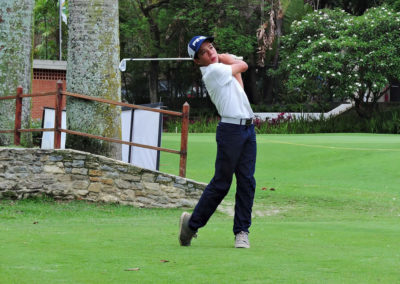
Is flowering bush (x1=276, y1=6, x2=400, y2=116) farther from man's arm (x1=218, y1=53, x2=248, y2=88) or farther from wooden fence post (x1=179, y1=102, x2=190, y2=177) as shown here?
man's arm (x1=218, y1=53, x2=248, y2=88)

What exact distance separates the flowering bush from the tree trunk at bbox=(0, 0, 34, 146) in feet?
63.8

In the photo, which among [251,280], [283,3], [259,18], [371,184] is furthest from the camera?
[259,18]

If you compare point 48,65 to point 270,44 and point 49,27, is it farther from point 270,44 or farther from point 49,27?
point 49,27

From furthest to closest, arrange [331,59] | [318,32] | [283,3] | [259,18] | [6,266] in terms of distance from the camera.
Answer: [259,18]
[283,3]
[318,32]
[331,59]
[6,266]

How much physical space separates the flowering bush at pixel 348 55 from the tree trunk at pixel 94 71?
20774mm

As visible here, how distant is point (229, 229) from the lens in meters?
9.33

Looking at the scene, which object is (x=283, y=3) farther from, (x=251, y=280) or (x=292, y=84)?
(x=251, y=280)

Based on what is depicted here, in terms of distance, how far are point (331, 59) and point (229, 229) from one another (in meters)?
25.7

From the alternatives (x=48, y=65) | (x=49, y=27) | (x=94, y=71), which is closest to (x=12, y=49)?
(x=94, y=71)

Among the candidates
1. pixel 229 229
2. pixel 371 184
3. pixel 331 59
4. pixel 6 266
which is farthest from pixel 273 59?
pixel 6 266

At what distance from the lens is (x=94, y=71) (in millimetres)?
14148

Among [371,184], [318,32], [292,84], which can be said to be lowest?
[371,184]

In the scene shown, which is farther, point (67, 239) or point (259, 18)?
point (259, 18)

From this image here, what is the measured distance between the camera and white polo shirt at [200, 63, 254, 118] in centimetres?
703
